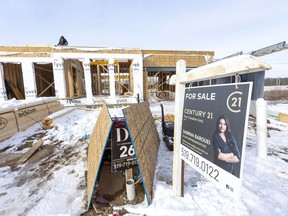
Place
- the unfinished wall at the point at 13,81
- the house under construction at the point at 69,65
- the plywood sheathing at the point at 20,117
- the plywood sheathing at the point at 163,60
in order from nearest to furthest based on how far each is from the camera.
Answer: the plywood sheathing at the point at 20,117 < the house under construction at the point at 69,65 < the unfinished wall at the point at 13,81 < the plywood sheathing at the point at 163,60

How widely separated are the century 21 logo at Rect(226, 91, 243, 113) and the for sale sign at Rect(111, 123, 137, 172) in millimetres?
1637

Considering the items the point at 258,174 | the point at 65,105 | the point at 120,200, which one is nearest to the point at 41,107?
the point at 65,105

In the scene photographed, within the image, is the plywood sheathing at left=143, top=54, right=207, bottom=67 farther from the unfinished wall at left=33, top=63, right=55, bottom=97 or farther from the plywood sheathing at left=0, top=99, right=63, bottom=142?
the unfinished wall at left=33, top=63, right=55, bottom=97

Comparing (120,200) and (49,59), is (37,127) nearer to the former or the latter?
(120,200)

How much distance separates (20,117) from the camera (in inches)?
246

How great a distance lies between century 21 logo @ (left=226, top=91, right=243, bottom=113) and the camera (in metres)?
1.29

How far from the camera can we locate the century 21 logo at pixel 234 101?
50.8 inches

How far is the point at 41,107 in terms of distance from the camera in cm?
785

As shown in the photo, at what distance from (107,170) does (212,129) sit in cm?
277

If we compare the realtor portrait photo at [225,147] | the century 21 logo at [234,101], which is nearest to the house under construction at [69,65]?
the realtor portrait photo at [225,147]

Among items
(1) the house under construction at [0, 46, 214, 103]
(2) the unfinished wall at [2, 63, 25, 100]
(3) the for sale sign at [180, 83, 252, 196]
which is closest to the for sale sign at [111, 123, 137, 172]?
(3) the for sale sign at [180, 83, 252, 196]

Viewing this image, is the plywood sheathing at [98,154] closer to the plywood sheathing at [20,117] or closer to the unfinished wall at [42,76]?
the plywood sheathing at [20,117]

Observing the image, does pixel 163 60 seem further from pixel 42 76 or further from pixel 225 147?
pixel 225 147

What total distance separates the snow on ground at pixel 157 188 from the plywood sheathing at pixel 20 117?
1.11 meters
